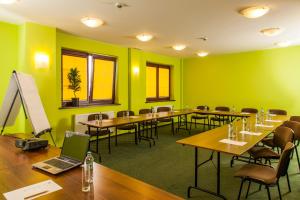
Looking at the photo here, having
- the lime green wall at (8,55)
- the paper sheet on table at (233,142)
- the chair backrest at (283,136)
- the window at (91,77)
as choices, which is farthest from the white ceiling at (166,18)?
the paper sheet on table at (233,142)

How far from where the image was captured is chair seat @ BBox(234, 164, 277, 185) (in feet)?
7.37

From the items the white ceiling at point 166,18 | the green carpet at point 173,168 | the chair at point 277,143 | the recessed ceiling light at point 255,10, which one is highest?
the white ceiling at point 166,18

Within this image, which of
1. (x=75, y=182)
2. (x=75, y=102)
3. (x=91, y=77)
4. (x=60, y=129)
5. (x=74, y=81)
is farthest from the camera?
(x=91, y=77)

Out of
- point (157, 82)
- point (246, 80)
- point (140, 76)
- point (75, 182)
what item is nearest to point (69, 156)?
point (75, 182)

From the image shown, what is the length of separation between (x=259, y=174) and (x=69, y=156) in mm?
2043

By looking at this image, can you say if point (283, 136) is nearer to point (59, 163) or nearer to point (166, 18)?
point (166, 18)

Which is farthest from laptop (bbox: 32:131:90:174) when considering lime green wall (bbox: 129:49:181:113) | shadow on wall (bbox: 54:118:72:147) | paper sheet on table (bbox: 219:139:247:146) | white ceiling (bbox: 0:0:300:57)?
lime green wall (bbox: 129:49:181:113)

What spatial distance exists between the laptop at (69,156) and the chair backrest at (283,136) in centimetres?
279

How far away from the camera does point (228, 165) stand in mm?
4062

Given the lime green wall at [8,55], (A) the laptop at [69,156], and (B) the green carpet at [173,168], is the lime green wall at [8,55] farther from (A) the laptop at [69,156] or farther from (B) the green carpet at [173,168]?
(A) the laptop at [69,156]

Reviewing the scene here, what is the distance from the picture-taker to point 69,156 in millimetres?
1906

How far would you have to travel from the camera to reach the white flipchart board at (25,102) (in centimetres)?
276

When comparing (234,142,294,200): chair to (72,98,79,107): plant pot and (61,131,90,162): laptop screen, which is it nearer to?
(61,131,90,162): laptop screen

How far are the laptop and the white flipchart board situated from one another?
115 cm
